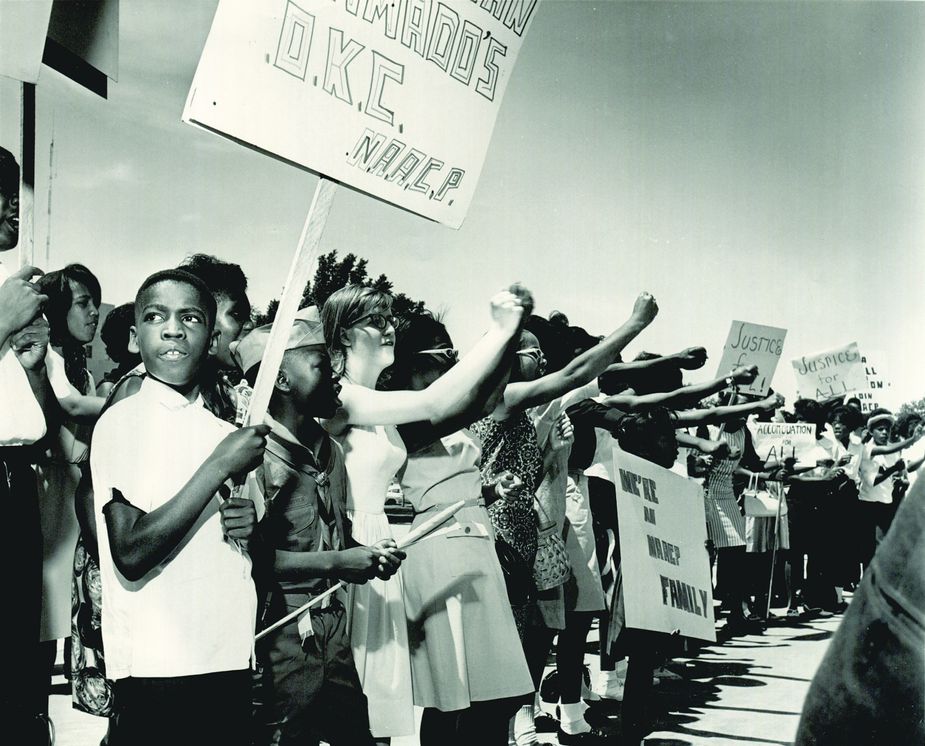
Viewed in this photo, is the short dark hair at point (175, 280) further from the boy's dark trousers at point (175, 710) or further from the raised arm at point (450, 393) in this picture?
the boy's dark trousers at point (175, 710)

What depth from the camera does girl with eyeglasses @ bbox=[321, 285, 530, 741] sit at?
3.24m

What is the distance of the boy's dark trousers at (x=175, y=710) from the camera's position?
7.78 ft

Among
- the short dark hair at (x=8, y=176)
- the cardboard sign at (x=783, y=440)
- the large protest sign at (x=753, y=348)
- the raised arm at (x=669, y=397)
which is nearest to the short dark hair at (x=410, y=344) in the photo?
the short dark hair at (x=8, y=176)

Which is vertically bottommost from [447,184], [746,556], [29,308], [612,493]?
[746,556]

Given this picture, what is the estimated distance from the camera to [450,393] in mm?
3283

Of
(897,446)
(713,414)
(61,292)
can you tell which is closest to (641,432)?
(713,414)

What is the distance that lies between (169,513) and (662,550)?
2792 millimetres

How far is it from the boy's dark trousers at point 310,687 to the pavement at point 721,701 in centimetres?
208

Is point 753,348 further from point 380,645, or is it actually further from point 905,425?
point 380,645

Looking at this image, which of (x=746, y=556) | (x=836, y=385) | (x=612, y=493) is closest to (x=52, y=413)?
(x=612, y=493)

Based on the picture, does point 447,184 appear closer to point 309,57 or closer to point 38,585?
point 309,57

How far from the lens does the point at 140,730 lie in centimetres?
238

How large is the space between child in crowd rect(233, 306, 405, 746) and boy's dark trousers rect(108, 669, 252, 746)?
0.39 m

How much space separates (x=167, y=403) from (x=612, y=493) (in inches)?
149
